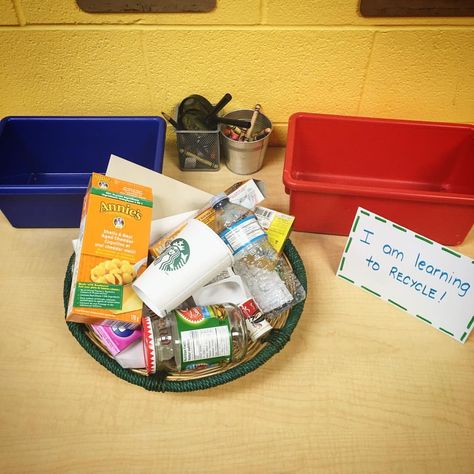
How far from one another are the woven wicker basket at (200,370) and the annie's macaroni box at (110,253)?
5cm

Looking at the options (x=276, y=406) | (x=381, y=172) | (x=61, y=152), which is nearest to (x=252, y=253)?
(x=276, y=406)

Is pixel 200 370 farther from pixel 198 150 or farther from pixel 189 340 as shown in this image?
pixel 198 150

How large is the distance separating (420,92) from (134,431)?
3.37 feet

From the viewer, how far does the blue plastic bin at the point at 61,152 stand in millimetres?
946

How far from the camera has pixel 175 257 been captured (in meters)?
0.72

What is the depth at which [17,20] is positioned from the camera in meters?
0.96

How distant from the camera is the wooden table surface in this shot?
27.0 inches

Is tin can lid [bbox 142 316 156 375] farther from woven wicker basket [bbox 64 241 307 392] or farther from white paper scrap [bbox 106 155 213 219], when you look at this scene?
white paper scrap [bbox 106 155 213 219]

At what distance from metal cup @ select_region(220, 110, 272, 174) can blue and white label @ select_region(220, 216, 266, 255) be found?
0.98ft

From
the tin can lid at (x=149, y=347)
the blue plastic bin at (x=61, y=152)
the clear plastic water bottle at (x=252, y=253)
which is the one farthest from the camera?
the blue plastic bin at (x=61, y=152)

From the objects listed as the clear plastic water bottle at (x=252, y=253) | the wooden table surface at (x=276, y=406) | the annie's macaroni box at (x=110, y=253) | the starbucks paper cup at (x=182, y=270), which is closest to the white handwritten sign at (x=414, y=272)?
the wooden table surface at (x=276, y=406)

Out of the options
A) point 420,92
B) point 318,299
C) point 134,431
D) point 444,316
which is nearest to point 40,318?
point 134,431

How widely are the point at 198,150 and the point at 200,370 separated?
0.57 m

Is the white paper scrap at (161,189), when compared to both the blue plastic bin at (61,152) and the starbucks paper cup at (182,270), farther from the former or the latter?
the starbucks paper cup at (182,270)
